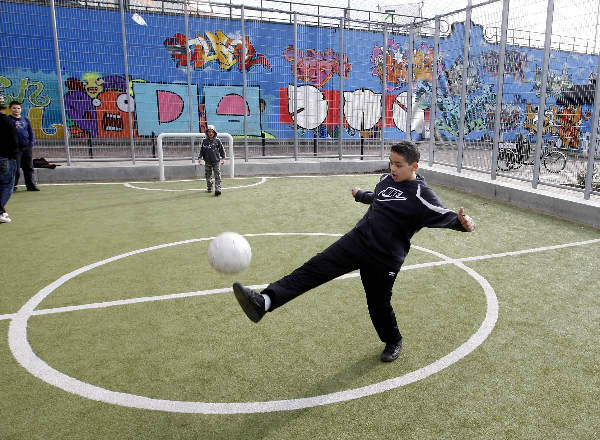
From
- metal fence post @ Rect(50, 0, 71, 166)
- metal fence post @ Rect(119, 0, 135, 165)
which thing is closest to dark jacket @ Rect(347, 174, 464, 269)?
metal fence post @ Rect(119, 0, 135, 165)

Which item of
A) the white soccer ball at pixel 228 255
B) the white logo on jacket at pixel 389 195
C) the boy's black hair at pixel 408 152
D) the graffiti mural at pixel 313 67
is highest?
A: the graffiti mural at pixel 313 67

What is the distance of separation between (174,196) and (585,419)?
9146 mm

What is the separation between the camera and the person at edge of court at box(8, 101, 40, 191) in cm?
1036

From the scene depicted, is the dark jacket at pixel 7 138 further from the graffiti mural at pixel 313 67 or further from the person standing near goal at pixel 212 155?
the graffiti mural at pixel 313 67

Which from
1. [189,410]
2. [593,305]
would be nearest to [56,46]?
[189,410]

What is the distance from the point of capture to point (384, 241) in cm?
348

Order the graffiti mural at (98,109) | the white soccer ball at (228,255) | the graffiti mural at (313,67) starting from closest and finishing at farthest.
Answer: the white soccer ball at (228,255) → the graffiti mural at (98,109) → the graffiti mural at (313,67)

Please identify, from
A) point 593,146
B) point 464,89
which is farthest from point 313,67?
point 593,146

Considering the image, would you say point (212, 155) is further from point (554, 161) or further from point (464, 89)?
point (554, 161)

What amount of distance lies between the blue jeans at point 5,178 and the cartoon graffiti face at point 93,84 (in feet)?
13.4

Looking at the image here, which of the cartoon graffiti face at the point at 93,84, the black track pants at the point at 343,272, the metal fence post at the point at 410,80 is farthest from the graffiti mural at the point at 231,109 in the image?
the black track pants at the point at 343,272

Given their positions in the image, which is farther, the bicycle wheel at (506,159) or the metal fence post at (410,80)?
the metal fence post at (410,80)

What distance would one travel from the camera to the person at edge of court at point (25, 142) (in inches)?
408

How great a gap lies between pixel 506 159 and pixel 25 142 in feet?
38.7
